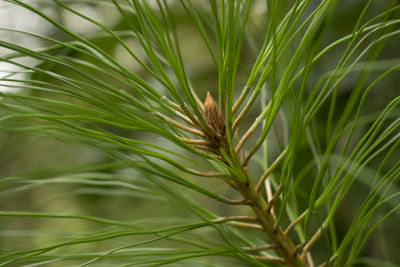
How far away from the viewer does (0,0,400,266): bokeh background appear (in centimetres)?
52

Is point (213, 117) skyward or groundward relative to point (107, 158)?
groundward

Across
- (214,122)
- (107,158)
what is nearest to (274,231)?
(214,122)

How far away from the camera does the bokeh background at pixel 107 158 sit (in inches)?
20.6

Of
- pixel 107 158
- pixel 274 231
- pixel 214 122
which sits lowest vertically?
pixel 274 231

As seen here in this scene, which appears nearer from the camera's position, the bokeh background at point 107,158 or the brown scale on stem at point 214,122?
the brown scale on stem at point 214,122

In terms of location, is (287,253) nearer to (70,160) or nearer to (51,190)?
(70,160)

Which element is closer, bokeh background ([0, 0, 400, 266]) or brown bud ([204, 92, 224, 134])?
brown bud ([204, 92, 224, 134])

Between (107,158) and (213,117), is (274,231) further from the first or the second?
(107,158)

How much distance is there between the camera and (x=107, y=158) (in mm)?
1218

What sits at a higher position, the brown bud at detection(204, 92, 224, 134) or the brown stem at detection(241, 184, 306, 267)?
the brown bud at detection(204, 92, 224, 134)

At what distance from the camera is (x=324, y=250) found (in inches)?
37.5

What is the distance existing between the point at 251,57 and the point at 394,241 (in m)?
0.79

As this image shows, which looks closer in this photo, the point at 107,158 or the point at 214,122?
the point at 214,122

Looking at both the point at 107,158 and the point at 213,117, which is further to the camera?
the point at 107,158
